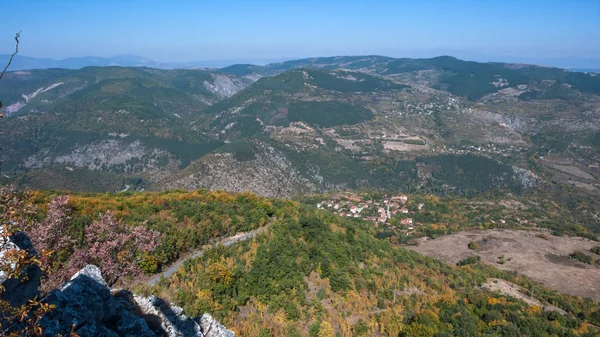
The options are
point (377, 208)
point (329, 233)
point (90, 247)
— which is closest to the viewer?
point (90, 247)

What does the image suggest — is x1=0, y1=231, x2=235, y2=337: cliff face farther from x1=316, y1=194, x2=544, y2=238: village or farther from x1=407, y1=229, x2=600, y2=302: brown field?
x1=316, y1=194, x2=544, y2=238: village

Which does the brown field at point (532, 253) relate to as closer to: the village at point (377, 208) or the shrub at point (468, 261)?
the shrub at point (468, 261)

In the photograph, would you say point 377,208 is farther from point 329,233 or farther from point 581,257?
point 329,233

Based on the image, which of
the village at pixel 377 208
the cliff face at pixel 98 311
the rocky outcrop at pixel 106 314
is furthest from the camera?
the village at pixel 377 208

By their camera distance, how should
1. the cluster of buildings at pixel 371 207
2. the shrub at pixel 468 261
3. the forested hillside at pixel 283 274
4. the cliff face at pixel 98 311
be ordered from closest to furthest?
the cliff face at pixel 98 311, the forested hillside at pixel 283 274, the shrub at pixel 468 261, the cluster of buildings at pixel 371 207

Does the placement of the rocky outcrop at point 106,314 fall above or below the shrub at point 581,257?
above

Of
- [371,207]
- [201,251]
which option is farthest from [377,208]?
[201,251]

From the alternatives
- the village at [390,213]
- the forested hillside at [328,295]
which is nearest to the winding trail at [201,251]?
the forested hillside at [328,295]

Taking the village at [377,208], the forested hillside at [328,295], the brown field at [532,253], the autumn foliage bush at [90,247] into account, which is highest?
the autumn foliage bush at [90,247]
